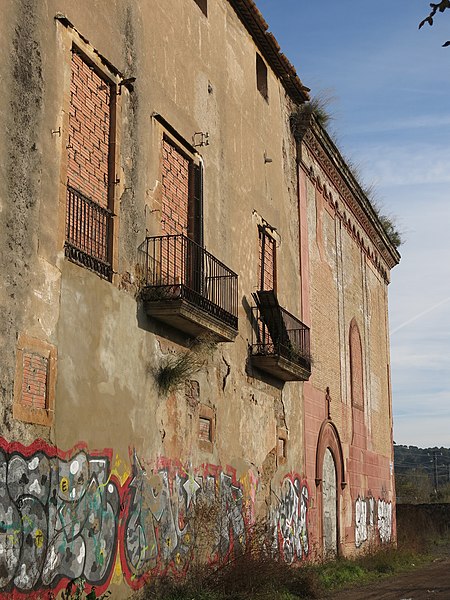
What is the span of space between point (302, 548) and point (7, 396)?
1062cm

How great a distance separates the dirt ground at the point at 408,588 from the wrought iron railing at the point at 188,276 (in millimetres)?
5323

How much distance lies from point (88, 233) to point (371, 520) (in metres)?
16.6

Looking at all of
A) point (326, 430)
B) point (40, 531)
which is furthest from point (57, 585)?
point (326, 430)

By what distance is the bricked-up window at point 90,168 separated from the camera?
10.6m

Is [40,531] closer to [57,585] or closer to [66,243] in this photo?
[57,585]

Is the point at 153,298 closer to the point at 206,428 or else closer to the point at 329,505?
the point at 206,428

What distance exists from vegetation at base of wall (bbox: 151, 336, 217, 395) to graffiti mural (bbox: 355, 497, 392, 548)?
37.0 ft

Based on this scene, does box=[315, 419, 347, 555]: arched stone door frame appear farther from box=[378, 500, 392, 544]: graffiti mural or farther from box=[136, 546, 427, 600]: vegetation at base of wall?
box=[378, 500, 392, 544]: graffiti mural

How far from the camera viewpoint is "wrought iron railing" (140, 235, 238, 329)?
39.9ft

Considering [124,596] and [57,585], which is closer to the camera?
[57,585]

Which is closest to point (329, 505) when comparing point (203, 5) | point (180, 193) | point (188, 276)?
point (188, 276)

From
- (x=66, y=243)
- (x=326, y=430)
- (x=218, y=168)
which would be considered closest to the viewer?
(x=66, y=243)

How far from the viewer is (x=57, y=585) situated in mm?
9438

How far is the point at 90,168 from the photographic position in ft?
36.5
